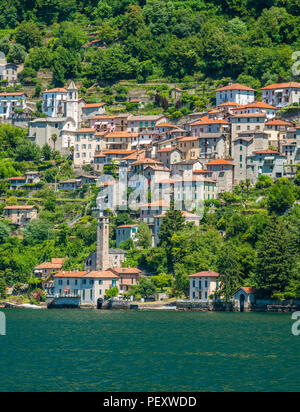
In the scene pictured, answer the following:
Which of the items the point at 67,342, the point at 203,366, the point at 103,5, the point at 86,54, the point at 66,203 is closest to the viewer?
the point at 203,366

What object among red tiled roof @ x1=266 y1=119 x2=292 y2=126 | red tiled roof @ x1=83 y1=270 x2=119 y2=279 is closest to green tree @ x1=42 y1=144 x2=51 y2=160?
red tiled roof @ x1=83 y1=270 x2=119 y2=279

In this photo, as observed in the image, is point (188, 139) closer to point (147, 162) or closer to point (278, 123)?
point (147, 162)

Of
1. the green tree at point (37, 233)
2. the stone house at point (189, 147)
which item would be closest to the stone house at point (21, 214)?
the green tree at point (37, 233)

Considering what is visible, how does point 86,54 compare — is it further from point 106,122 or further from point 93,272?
point 93,272

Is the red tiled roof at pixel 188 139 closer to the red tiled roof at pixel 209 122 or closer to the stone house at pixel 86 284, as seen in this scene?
the red tiled roof at pixel 209 122

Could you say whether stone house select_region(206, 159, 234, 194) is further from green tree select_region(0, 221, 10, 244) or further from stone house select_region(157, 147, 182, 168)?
green tree select_region(0, 221, 10, 244)

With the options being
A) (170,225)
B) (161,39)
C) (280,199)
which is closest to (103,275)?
(170,225)
